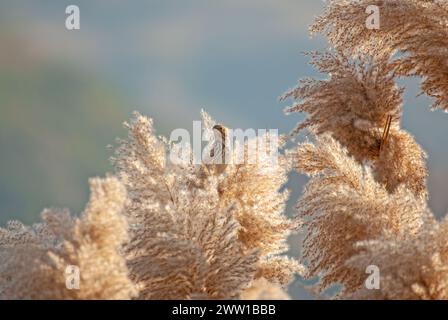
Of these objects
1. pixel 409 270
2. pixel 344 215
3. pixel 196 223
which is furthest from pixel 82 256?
pixel 344 215

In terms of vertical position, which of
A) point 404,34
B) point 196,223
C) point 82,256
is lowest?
point 82,256

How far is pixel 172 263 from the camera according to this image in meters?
2.90

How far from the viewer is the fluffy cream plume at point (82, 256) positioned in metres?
2.52

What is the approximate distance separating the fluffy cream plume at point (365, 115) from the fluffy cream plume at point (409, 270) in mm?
1865

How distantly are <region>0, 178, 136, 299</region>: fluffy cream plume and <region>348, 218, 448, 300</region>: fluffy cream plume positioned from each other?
3.35 feet

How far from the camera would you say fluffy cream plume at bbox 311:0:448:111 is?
4.57 metres

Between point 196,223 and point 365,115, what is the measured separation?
2.01m

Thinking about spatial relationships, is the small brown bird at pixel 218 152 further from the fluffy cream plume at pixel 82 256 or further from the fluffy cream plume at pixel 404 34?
the fluffy cream plume at pixel 82 256

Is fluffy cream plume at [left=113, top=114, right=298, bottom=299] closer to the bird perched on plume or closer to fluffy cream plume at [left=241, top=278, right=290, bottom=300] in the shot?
the bird perched on plume

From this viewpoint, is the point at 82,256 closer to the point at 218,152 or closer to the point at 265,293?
the point at 265,293

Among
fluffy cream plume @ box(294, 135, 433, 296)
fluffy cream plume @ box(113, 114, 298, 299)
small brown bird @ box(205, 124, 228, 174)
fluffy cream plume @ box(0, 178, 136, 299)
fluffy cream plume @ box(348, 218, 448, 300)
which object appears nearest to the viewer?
fluffy cream plume @ box(0, 178, 136, 299)

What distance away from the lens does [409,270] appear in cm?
270

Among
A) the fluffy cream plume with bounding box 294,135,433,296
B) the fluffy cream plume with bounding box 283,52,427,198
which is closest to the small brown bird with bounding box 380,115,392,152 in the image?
the fluffy cream plume with bounding box 283,52,427,198
